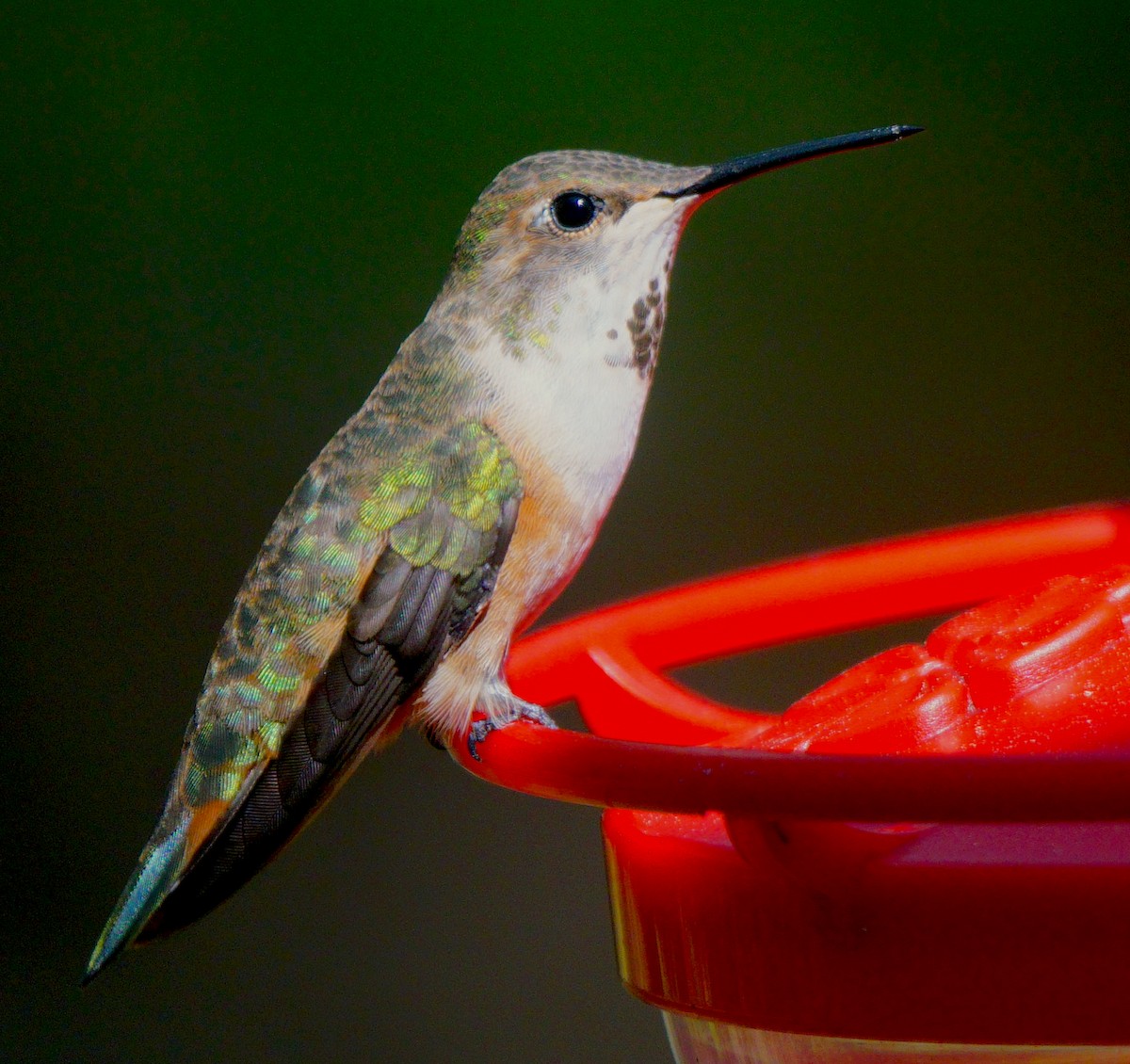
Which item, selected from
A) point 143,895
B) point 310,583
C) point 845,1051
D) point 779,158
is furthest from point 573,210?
point 845,1051

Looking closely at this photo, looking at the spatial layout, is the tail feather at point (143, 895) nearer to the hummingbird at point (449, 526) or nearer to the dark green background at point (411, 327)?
the hummingbird at point (449, 526)

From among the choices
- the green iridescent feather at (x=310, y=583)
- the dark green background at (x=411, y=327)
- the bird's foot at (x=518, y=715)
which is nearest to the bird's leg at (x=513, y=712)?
the bird's foot at (x=518, y=715)

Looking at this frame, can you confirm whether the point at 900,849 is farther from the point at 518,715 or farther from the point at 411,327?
the point at 411,327

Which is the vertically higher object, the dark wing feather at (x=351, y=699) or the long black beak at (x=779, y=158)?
the long black beak at (x=779, y=158)

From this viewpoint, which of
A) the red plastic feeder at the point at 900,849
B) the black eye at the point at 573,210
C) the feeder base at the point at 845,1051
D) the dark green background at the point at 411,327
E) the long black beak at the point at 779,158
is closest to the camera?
the red plastic feeder at the point at 900,849

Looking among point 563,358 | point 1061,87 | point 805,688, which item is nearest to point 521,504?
point 563,358

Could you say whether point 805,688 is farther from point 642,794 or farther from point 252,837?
point 642,794
